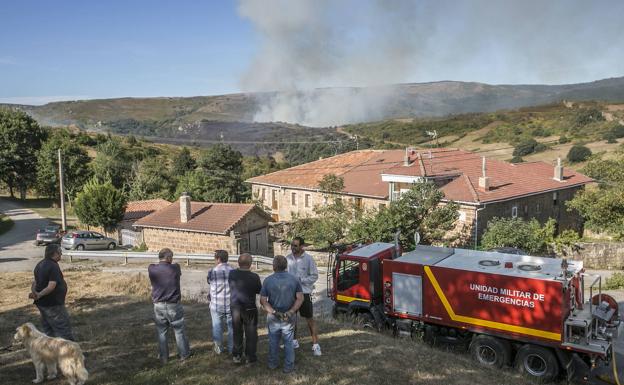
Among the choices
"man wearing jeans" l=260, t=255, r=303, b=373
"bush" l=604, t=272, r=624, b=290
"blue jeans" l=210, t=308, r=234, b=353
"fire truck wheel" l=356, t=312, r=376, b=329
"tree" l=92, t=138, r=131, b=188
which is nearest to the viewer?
"man wearing jeans" l=260, t=255, r=303, b=373

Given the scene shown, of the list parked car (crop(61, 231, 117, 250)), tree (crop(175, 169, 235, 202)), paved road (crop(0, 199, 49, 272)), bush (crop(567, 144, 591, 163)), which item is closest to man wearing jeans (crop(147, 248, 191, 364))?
paved road (crop(0, 199, 49, 272))

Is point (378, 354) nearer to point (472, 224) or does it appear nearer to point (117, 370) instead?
point (117, 370)

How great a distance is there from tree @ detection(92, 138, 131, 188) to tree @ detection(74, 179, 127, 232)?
18.1 metres

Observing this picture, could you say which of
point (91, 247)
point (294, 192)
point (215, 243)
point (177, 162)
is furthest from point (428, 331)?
point (177, 162)

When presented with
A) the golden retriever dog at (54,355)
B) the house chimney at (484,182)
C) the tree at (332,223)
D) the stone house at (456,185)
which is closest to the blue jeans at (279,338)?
the golden retriever dog at (54,355)

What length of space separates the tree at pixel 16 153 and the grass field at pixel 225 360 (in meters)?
50.2

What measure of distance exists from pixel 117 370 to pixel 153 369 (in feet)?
2.01

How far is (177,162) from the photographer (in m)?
65.1

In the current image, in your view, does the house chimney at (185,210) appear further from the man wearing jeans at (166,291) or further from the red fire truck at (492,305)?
the man wearing jeans at (166,291)

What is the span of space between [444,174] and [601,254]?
10016 millimetres

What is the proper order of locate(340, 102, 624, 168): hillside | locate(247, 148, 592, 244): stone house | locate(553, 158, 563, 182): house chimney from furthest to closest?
locate(340, 102, 624, 168): hillside < locate(553, 158, 563, 182): house chimney < locate(247, 148, 592, 244): stone house

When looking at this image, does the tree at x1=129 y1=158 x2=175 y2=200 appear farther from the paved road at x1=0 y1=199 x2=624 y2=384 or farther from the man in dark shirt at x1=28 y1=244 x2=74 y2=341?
the man in dark shirt at x1=28 y1=244 x2=74 y2=341

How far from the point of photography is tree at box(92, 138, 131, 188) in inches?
2216

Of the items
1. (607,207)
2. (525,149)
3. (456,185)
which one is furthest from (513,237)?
(525,149)
